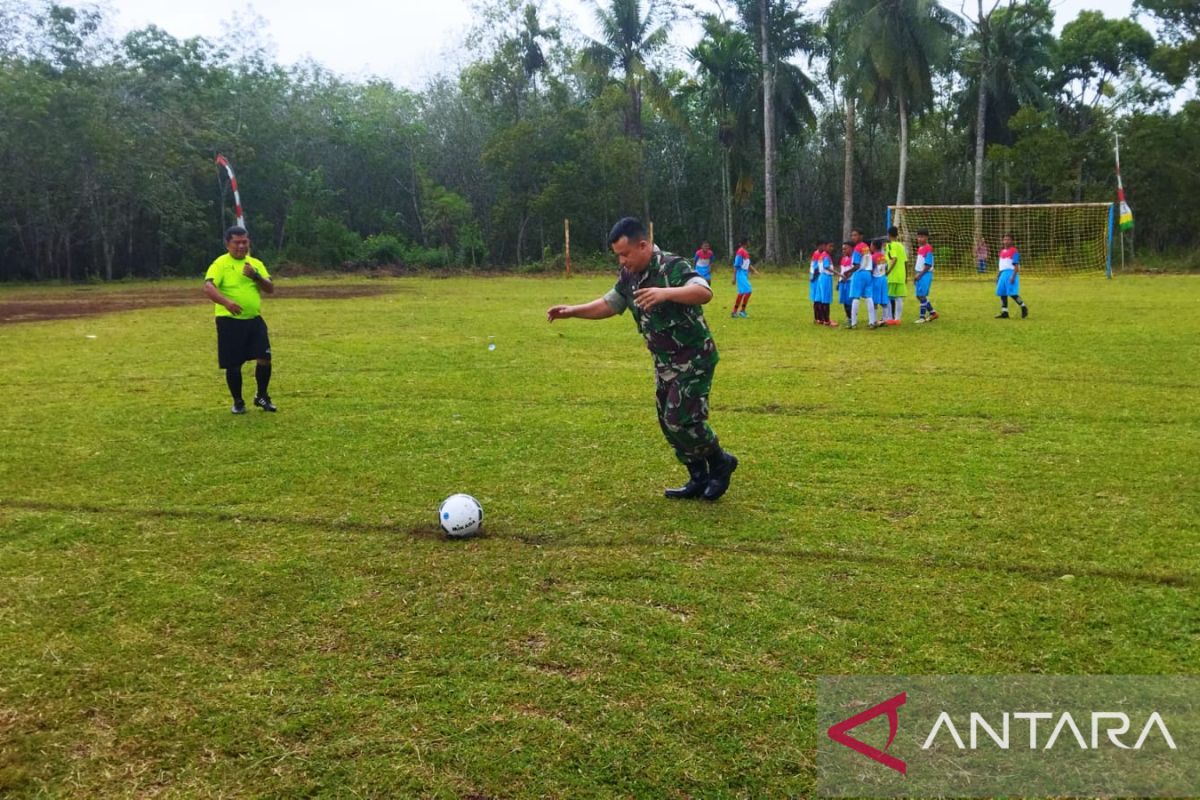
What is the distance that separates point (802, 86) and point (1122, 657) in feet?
130

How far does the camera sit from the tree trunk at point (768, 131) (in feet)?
124

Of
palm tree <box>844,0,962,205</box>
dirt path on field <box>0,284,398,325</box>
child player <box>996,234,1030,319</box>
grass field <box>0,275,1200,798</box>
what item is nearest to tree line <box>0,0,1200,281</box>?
palm tree <box>844,0,962,205</box>

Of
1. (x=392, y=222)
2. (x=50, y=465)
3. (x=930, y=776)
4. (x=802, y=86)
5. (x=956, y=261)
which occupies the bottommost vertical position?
(x=930, y=776)

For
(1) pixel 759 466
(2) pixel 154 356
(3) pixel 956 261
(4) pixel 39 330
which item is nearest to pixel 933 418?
(1) pixel 759 466

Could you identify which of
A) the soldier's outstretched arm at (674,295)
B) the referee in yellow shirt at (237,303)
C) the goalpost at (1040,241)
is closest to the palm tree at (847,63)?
the goalpost at (1040,241)

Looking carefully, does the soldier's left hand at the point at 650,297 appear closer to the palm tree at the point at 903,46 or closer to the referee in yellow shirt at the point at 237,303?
the referee in yellow shirt at the point at 237,303

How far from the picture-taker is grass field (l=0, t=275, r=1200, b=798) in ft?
10.0

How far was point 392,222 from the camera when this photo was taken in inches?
1784

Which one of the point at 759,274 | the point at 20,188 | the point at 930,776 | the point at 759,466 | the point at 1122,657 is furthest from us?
the point at 759,274

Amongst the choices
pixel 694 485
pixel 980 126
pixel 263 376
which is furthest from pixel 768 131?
pixel 694 485

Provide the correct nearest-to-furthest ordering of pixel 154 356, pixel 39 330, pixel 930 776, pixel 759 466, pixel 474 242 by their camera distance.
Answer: pixel 930 776, pixel 759 466, pixel 154 356, pixel 39 330, pixel 474 242

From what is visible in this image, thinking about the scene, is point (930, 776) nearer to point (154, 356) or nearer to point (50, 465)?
point (50, 465)

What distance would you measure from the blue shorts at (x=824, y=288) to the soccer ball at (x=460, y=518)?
12.1 m

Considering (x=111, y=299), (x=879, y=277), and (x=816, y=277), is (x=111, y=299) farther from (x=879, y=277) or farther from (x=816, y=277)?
(x=879, y=277)
